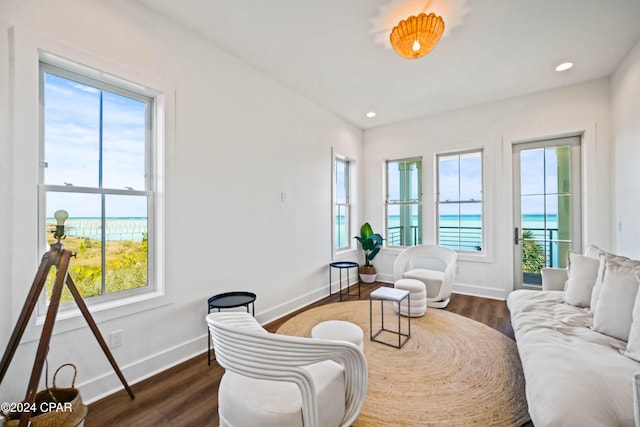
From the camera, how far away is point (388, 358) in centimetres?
233

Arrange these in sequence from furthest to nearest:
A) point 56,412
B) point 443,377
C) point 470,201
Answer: point 470,201 → point 443,377 → point 56,412

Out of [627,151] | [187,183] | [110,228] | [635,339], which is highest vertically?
[627,151]

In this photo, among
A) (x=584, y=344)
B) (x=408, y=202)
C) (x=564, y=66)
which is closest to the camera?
(x=584, y=344)

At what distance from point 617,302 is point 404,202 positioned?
10.8ft

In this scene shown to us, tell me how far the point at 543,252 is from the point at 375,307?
255cm

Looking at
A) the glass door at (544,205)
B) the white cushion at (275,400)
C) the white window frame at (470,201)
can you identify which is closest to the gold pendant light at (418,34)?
the white cushion at (275,400)

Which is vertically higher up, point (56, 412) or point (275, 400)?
point (275, 400)

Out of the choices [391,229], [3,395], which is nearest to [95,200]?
[3,395]

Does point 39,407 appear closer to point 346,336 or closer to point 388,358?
point 346,336

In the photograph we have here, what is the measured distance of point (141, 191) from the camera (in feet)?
7.17

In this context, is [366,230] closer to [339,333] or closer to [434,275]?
[434,275]

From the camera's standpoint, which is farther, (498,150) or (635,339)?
(498,150)

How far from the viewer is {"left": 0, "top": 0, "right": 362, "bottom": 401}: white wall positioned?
1.57m

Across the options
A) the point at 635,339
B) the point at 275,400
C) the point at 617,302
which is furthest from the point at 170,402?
the point at 617,302
